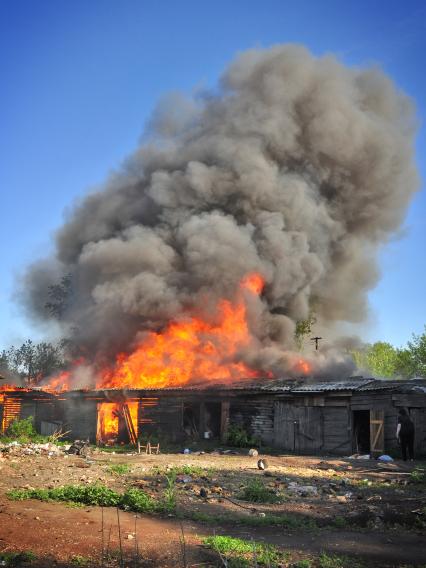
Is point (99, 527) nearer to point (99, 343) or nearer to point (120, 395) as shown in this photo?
point (120, 395)

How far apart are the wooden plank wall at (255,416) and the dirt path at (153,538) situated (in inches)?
636

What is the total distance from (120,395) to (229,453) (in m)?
8.42

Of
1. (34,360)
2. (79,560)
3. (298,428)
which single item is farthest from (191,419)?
(34,360)

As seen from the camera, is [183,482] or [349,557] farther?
[183,482]

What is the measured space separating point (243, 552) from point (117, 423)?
2394 centimetres

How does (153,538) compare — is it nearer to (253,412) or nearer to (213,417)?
(253,412)

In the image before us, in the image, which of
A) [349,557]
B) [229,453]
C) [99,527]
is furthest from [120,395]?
[349,557]

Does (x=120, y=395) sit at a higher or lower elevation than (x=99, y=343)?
lower

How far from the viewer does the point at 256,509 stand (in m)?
11.4

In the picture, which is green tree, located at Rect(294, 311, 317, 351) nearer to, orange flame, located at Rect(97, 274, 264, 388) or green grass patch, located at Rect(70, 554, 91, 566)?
orange flame, located at Rect(97, 274, 264, 388)

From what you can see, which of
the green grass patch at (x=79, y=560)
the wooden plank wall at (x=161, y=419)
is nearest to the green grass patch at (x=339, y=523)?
the green grass patch at (x=79, y=560)

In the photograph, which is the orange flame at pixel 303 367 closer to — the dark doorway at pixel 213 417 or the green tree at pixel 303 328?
the dark doorway at pixel 213 417

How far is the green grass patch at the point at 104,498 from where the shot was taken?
10.9m

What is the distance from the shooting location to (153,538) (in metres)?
8.68
